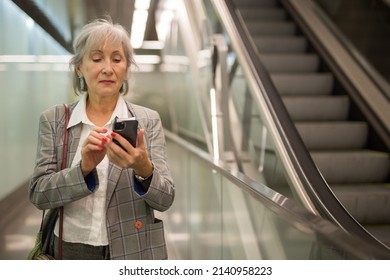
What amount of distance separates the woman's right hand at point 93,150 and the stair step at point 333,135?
9.07 ft

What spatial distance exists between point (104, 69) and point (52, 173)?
1.28 feet

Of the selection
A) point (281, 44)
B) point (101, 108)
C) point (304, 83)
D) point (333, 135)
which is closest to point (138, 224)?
point (101, 108)

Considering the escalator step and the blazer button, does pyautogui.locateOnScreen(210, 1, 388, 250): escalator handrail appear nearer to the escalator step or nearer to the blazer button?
the blazer button

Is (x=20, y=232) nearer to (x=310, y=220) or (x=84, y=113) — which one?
(x=84, y=113)

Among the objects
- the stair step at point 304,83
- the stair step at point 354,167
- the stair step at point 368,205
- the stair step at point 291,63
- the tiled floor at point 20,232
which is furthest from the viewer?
the stair step at point 291,63

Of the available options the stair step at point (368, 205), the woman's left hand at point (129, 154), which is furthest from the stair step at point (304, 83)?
the woman's left hand at point (129, 154)

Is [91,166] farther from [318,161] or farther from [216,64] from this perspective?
[216,64]

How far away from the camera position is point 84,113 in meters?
1.59

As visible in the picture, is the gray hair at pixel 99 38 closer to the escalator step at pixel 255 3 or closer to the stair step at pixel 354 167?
the stair step at pixel 354 167

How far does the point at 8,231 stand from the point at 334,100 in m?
3.12

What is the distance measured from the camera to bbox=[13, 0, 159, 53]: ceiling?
1.99 metres

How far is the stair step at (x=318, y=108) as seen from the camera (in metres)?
4.32
